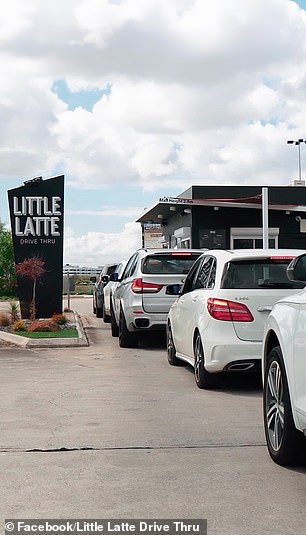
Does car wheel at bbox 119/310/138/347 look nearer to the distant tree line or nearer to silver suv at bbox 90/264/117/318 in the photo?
silver suv at bbox 90/264/117/318

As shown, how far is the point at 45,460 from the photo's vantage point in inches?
247

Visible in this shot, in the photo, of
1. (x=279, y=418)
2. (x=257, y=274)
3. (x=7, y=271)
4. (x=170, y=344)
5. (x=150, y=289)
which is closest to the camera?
(x=279, y=418)

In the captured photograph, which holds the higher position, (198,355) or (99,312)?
(99,312)

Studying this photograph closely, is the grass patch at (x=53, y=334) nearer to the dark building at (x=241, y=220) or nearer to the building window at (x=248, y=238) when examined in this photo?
the dark building at (x=241, y=220)

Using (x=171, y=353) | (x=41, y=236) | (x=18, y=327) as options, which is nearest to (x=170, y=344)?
(x=171, y=353)

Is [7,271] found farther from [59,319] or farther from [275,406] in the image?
[275,406]

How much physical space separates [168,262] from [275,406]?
8.18m

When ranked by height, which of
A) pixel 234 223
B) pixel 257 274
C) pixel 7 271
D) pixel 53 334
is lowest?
pixel 53 334

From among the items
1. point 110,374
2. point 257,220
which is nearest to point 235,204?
point 257,220

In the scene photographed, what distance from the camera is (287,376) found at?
562 centimetres

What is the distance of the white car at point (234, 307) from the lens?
29.8 ft

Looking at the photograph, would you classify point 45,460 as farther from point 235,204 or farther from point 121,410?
point 235,204

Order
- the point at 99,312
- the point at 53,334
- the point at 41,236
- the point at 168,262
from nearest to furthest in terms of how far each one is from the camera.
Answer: the point at 168,262, the point at 53,334, the point at 41,236, the point at 99,312

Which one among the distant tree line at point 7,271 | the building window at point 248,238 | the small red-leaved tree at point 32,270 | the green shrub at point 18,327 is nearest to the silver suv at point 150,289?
the green shrub at point 18,327
